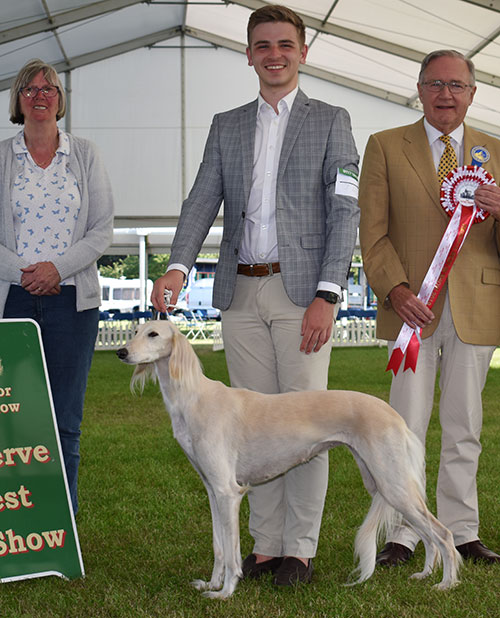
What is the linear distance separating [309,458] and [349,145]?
1.26 meters

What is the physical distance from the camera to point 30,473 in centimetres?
286

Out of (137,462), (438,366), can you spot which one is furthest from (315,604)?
(137,462)

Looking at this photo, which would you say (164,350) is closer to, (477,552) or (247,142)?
(247,142)

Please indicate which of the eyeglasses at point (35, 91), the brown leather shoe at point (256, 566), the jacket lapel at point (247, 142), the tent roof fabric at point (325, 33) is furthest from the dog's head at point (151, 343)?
the tent roof fabric at point (325, 33)

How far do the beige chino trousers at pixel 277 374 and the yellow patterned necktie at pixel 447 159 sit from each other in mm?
937

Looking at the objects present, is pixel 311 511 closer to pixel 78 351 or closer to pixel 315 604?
pixel 315 604

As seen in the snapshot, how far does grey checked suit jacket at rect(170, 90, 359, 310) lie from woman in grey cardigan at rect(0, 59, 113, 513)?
0.58m

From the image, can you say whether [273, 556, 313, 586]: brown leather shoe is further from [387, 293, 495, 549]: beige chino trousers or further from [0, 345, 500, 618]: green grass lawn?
[387, 293, 495, 549]: beige chino trousers

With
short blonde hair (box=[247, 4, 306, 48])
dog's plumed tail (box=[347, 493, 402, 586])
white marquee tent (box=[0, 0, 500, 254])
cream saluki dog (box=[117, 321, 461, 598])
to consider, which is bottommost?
dog's plumed tail (box=[347, 493, 402, 586])

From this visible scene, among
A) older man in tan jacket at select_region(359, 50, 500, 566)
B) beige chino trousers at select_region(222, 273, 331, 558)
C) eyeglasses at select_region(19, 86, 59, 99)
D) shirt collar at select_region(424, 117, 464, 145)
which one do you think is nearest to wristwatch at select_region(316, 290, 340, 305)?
beige chino trousers at select_region(222, 273, 331, 558)

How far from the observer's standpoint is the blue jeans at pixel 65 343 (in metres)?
3.22

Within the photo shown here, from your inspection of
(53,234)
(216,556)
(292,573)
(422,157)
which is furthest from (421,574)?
(53,234)

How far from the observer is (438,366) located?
3242mm

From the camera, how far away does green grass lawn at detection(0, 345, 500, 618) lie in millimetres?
2545
